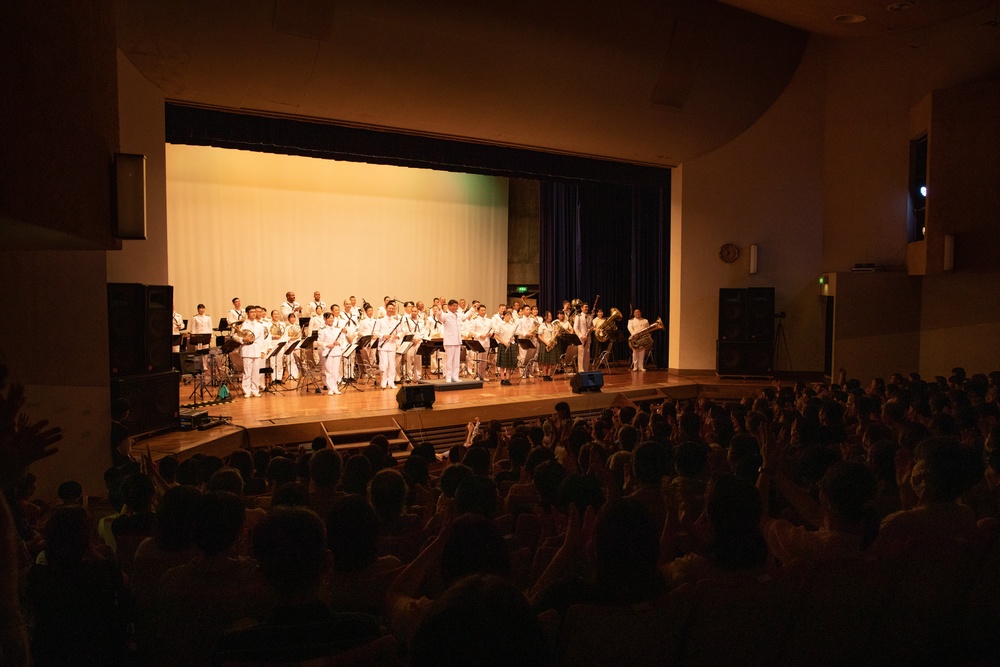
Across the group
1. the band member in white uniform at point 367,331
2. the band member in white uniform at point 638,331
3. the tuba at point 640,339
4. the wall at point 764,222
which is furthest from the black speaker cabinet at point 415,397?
the wall at point 764,222

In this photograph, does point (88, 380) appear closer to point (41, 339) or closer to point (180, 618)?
point (41, 339)

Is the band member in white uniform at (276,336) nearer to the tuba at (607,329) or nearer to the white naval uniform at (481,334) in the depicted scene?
the white naval uniform at (481,334)

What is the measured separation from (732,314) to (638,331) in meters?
2.21

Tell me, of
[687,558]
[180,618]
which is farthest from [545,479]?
[180,618]

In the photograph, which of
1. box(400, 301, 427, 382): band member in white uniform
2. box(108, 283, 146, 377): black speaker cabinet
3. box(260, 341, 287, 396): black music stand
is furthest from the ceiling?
box(260, 341, 287, 396): black music stand

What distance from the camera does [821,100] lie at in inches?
619

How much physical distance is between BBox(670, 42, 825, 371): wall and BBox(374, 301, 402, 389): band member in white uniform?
662cm

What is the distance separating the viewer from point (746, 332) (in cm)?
1557

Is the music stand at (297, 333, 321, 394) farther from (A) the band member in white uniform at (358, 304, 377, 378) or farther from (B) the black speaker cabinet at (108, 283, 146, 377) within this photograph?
(B) the black speaker cabinet at (108, 283, 146, 377)

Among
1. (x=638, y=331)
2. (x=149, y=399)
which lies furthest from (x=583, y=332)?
(x=149, y=399)

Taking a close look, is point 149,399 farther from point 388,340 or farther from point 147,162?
point 388,340

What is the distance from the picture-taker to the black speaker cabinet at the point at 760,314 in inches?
610

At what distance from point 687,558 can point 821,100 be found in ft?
51.0

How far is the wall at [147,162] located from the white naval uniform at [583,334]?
8861 millimetres
